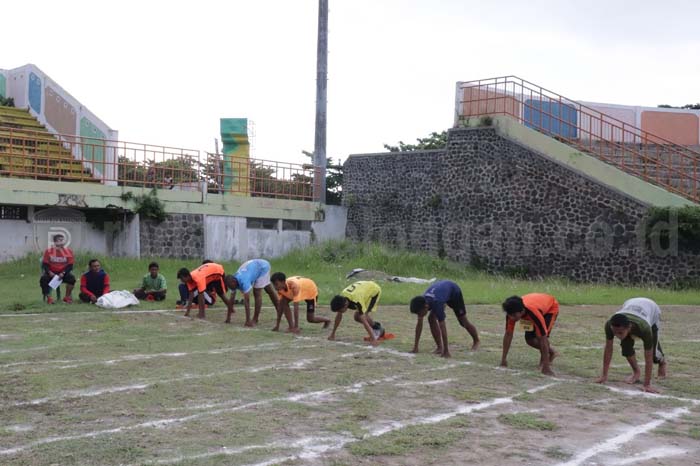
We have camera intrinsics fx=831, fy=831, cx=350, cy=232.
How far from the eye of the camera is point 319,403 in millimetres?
8039

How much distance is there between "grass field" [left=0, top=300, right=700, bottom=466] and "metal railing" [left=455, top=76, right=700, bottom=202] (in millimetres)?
14372

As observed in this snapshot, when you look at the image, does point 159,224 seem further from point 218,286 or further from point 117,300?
point 218,286

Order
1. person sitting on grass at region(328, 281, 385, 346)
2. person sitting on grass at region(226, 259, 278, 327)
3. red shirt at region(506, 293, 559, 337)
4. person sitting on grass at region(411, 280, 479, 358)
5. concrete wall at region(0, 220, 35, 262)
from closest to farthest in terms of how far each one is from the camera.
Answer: red shirt at region(506, 293, 559, 337) < person sitting on grass at region(411, 280, 479, 358) < person sitting on grass at region(328, 281, 385, 346) < person sitting on grass at region(226, 259, 278, 327) < concrete wall at region(0, 220, 35, 262)

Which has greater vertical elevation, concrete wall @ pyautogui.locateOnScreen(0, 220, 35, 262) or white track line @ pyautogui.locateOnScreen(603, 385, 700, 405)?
concrete wall @ pyautogui.locateOnScreen(0, 220, 35, 262)

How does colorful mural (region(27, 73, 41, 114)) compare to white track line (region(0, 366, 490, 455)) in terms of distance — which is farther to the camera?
colorful mural (region(27, 73, 41, 114))

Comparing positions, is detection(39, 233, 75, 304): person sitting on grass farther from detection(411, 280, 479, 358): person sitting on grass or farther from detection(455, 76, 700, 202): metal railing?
detection(455, 76, 700, 202): metal railing

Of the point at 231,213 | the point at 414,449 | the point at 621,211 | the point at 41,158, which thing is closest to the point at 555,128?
the point at 621,211

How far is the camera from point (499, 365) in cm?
1052

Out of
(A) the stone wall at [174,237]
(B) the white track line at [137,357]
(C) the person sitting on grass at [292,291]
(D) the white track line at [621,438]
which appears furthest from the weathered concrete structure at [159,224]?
(D) the white track line at [621,438]

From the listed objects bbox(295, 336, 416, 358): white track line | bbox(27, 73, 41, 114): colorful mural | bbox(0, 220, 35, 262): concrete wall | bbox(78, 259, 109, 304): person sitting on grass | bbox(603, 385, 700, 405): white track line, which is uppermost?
bbox(27, 73, 41, 114): colorful mural

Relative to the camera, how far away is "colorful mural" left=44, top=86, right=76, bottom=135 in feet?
→ 95.9

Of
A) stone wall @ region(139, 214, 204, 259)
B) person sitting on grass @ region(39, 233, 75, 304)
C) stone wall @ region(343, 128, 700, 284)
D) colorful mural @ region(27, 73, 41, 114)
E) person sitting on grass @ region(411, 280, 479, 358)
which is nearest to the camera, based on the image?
person sitting on grass @ region(411, 280, 479, 358)

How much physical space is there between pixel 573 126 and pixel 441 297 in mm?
17828

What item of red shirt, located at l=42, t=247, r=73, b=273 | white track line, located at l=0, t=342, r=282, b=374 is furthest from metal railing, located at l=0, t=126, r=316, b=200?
white track line, located at l=0, t=342, r=282, b=374
